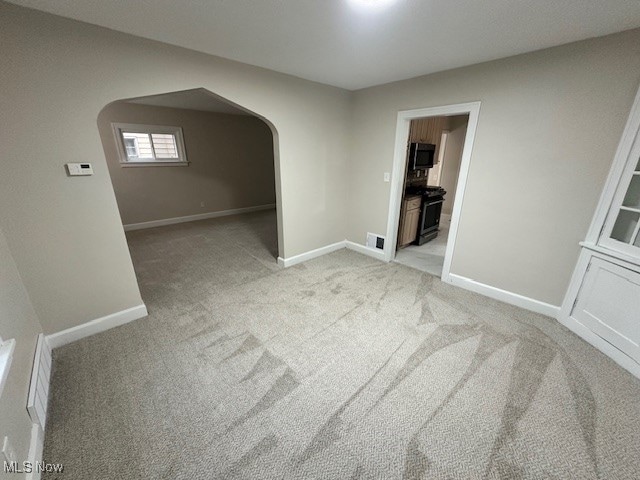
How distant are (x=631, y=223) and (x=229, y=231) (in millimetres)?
5383

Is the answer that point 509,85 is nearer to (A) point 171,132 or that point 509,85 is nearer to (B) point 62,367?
(B) point 62,367

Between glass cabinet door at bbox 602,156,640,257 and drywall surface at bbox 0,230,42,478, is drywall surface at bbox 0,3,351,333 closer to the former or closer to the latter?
drywall surface at bbox 0,230,42,478

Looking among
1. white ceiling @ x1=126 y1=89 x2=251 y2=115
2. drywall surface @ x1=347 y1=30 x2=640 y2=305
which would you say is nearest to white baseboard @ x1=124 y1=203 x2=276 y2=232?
white ceiling @ x1=126 y1=89 x2=251 y2=115

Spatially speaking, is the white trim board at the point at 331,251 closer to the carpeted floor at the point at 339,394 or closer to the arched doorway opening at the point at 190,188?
the arched doorway opening at the point at 190,188

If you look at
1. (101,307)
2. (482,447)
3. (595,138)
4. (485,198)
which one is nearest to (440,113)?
(485,198)

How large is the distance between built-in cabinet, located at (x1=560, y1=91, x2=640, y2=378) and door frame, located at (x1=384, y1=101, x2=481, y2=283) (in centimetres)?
107

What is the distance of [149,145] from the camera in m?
5.16

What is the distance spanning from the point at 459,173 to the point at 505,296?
56.8 inches

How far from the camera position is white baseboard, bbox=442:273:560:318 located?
98.7 inches

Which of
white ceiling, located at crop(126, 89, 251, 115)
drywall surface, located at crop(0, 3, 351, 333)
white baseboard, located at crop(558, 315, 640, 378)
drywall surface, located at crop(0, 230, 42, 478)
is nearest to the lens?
drywall surface, located at crop(0, 230, 42, 478)

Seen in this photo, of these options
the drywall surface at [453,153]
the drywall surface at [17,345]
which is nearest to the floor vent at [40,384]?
the drywall surface at [17,345]

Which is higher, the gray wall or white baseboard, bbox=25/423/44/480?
the gray wall

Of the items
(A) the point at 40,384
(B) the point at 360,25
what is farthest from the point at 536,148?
(A) the point at 40,384

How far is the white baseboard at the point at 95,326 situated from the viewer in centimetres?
207
